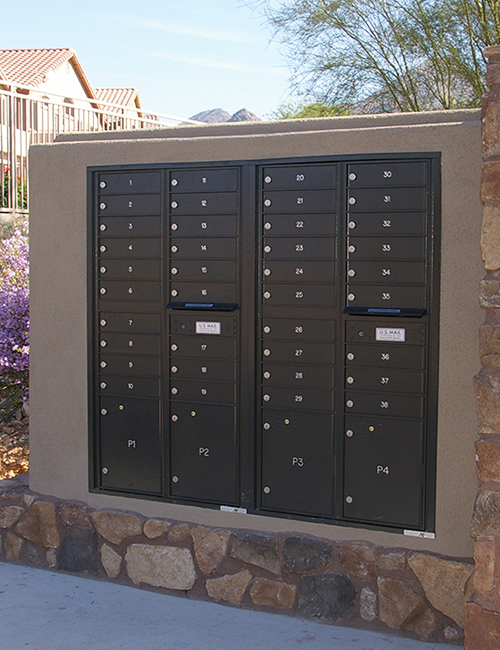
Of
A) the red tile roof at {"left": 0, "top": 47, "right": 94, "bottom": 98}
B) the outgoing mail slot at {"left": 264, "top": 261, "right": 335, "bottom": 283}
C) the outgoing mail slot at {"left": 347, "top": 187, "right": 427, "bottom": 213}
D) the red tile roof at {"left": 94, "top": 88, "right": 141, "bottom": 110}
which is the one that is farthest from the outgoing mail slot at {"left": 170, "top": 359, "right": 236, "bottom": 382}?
the red tile roof at {"left": 94, "top": 88, "right": 141, "bottom": 110}

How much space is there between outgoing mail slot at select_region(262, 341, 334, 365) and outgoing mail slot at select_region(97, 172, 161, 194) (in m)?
1.00

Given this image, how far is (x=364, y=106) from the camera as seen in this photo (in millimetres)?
13586

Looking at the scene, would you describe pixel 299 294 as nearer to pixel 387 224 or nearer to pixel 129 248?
pixel 387 224

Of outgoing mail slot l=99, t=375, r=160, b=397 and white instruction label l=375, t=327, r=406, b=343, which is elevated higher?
white instruction label l=375, t=327, r=406, b=343

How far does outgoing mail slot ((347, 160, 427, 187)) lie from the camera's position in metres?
3.30

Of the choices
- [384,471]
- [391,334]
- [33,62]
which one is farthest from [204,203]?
[33,62]

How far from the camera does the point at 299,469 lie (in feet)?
11.8

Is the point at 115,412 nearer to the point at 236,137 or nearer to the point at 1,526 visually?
the point at 1,526

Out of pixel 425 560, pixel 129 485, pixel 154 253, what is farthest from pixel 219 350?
pixel 425 560

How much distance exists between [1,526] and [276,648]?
6.05ft

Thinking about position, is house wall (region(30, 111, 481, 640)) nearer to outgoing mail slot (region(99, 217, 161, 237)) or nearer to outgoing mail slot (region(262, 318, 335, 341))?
outgoing mail slot (region(99, 217, 161, 237))

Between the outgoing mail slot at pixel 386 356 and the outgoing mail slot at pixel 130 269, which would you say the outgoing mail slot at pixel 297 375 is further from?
the outgoing mail slot at pixel 130 269

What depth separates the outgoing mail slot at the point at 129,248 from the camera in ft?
12.6

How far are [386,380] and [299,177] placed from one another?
1.03m
